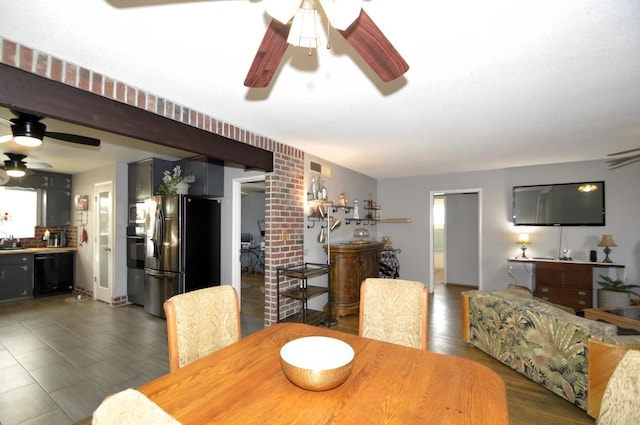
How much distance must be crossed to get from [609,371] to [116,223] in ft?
20.0

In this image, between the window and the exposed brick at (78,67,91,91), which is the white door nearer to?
the window

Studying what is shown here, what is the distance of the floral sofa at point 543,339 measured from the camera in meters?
1.99

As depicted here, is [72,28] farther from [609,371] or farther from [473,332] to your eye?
[473,332]

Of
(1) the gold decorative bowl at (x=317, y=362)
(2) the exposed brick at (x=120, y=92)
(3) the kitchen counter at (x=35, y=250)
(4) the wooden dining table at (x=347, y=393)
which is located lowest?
(3) the kitchen counter at (x=35, y=250)

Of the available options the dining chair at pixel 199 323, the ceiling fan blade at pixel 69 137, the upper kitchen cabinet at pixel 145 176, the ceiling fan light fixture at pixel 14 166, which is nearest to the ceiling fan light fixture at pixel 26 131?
the ceiling fan blade at pixel 69 137

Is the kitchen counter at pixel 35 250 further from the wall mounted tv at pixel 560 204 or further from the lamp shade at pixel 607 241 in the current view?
the lamp shade at pixel 607 241

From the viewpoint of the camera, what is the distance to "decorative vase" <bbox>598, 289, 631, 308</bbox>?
392 centimetres

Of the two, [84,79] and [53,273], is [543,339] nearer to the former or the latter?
[84,79]

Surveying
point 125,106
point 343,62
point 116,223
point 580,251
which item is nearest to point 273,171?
point 125,106

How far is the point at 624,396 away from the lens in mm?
766

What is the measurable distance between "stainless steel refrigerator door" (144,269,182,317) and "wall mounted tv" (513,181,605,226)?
5.64m

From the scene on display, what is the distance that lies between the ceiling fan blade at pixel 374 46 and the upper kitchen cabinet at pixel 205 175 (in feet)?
11.6

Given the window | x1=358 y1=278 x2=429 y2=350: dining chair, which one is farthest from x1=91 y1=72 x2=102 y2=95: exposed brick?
the window

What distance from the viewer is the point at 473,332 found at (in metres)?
3.12
